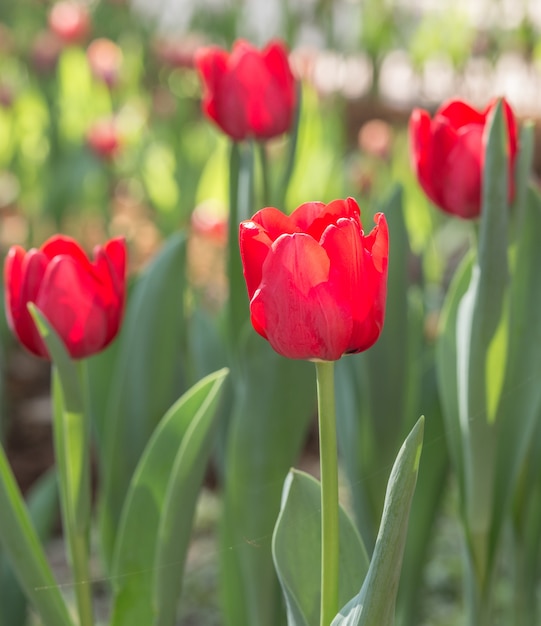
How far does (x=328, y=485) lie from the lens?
47 cm

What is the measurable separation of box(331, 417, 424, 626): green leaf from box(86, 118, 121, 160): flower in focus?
5.66ft

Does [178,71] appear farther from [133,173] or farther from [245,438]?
[245,438]

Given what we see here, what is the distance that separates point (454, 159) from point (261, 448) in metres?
0.26

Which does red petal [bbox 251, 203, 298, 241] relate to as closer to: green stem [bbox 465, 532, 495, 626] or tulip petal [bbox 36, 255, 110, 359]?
tulip petal [bbox 36, 255, 110, 359]

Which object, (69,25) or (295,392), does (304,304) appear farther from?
(69,25)

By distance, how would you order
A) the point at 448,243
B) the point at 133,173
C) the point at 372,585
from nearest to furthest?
1. the point at 372,585
2. the point at 448,243
3. the point at 133,173

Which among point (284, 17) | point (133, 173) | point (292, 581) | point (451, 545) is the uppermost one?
point (284, 17)

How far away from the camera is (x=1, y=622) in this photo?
905mm

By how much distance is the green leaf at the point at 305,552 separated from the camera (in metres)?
0.53

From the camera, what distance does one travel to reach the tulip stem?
457mm

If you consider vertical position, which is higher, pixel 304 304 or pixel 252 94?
pixel 252 94

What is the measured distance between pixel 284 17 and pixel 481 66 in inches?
26.7

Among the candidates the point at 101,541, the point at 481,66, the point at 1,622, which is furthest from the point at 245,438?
the point at 481,66

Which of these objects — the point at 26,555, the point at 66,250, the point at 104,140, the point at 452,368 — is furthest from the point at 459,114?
the point at 104,140
